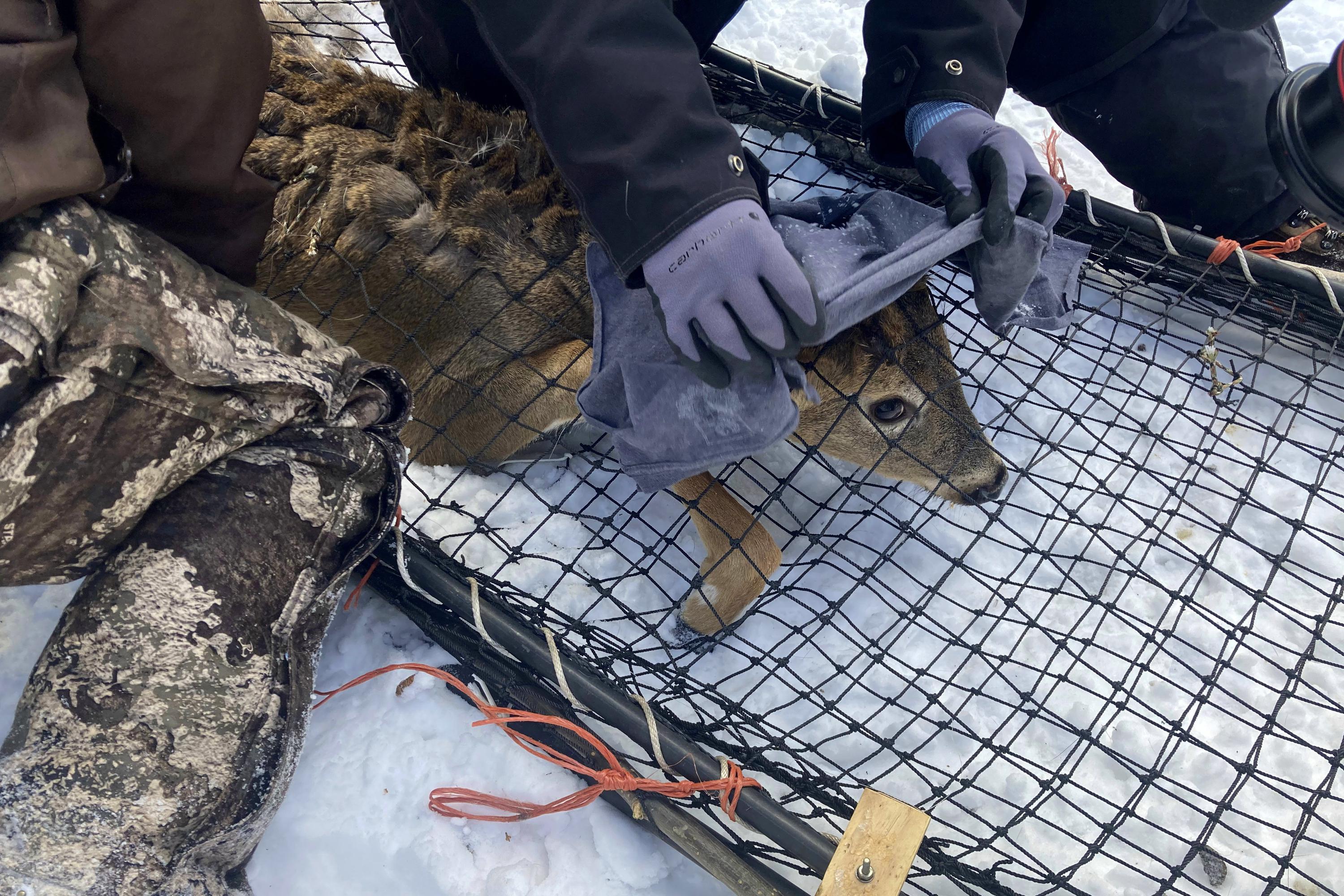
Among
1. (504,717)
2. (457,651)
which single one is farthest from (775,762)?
(457,651)

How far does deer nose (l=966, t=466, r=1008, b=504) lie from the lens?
9.89 ft

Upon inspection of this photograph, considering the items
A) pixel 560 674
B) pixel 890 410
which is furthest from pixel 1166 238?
pixel 560 674

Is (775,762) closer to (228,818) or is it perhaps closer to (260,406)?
(228,818)

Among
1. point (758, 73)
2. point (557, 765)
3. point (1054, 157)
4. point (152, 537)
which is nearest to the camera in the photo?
point (152, 537)

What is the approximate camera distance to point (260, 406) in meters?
1.90

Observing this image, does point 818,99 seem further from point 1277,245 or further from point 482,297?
point 1277,245

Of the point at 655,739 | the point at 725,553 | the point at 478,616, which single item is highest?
the point at 478,616

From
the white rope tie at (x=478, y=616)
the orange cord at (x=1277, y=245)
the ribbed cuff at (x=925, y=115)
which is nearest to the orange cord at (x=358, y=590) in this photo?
the white rope tie at (x=478, y=616)

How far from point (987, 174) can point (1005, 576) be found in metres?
1.49

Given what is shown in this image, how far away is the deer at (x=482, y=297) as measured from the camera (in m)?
2.72

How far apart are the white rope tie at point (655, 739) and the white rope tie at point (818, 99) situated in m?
2.79

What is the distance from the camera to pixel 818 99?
3730 millimetres

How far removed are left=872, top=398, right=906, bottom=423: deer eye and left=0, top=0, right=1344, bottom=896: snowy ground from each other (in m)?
0.37

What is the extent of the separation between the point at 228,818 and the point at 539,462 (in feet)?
5.82
